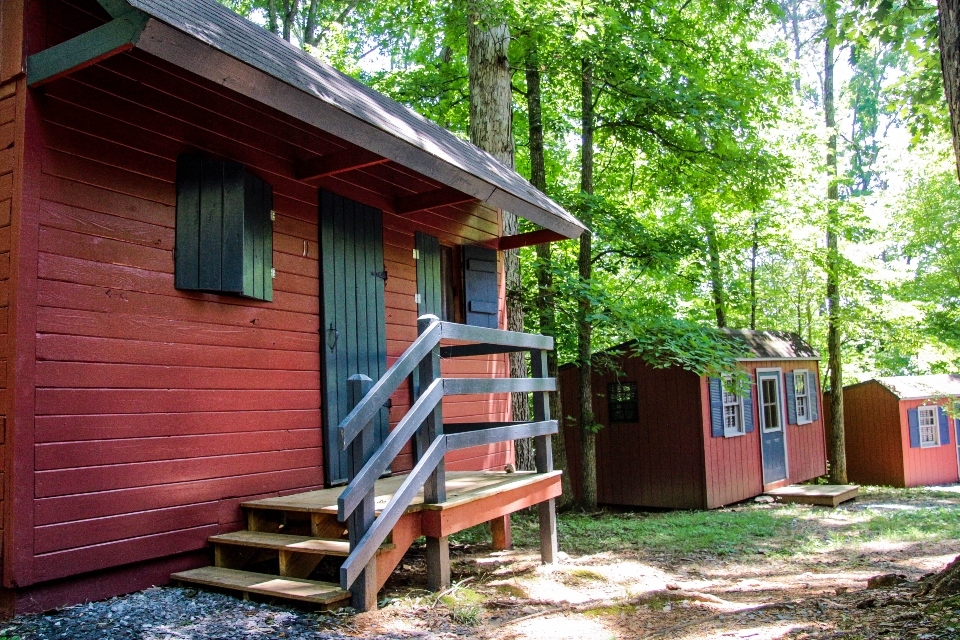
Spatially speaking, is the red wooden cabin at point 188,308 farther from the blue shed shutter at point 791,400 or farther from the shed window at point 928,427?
the shed window at point 928,427

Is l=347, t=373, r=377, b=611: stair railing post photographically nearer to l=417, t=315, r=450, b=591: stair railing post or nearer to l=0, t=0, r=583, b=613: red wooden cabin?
l=0, t=0, r=583, b=613: red wooden cabin

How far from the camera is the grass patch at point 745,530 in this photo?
8.23 meters

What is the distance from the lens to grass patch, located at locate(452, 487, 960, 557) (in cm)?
823

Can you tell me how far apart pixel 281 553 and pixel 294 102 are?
2543 millimetres

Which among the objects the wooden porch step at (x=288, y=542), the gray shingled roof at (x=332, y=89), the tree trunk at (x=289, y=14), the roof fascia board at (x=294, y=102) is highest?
the tree trunk at (x=289, y=14)

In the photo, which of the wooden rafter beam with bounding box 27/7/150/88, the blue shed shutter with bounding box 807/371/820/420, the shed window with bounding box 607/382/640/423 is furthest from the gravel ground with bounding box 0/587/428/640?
the blue shed shutter with bounding box 807/371/820/420

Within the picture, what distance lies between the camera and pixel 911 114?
6.62m

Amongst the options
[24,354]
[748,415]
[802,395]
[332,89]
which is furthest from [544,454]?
[802,395]

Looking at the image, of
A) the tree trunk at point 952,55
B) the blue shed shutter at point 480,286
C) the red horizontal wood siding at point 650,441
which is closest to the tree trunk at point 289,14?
the red horizontal wood siding at point 650,441

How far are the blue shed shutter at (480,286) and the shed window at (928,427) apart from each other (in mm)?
15780

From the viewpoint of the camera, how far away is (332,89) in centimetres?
464

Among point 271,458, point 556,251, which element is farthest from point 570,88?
point 271,458

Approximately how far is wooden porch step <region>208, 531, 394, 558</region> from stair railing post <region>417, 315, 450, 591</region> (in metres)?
0.43

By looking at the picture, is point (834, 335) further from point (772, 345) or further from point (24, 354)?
point (24, 354)
